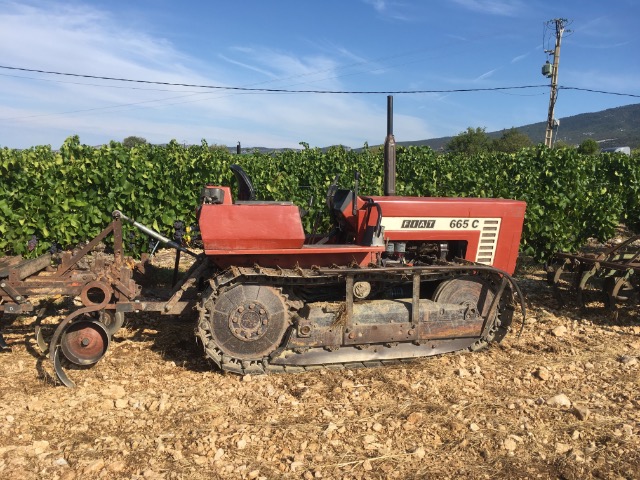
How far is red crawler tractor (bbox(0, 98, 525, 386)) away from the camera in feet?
15.1

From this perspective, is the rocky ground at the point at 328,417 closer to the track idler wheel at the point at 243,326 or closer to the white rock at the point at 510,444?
the white rock at the point at 510,444

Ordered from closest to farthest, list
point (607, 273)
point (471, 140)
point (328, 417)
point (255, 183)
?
point (328, 417)
point (607, 273)
point (255, 183)
point (471, 140)

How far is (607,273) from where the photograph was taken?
257 inches

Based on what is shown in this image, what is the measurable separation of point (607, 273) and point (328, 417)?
177 inches

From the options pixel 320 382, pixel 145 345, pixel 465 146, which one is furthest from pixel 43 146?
pixel 465 146

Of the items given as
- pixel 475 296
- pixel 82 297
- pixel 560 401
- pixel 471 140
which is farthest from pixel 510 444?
pixel 471 140

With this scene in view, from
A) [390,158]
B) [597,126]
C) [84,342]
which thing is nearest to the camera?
[84,342]

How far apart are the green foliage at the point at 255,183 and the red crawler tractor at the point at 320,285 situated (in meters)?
3.18

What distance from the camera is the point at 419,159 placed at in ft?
36.4

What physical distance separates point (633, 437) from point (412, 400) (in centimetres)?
159

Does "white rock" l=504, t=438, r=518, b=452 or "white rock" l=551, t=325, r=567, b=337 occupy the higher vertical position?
"white rock" l=504, t=438, r=518, b=452

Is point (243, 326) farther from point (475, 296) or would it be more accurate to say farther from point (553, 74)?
point (553, 74)

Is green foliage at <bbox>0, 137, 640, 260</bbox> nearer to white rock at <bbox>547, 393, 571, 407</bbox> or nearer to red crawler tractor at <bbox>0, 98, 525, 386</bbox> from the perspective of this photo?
red crawler tractor at <bbox>0, 98, 525, 386</bbox>

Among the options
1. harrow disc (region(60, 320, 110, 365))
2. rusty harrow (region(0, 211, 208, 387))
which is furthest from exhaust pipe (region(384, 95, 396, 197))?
harrow disc (region(60, 320, 110, 365))
